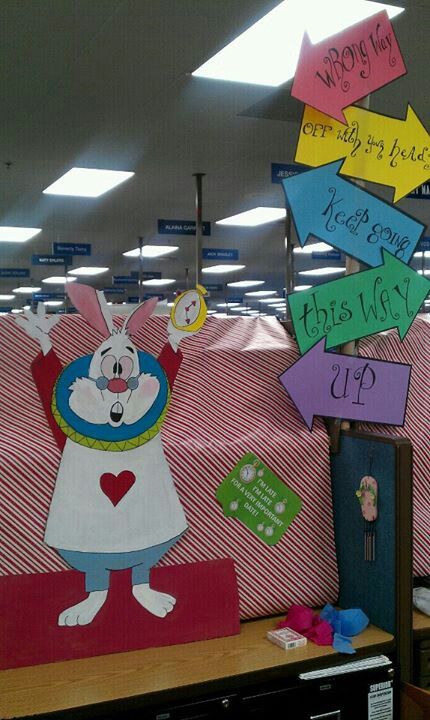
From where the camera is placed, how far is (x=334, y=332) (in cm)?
191

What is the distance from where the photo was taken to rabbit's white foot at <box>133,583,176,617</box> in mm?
1729

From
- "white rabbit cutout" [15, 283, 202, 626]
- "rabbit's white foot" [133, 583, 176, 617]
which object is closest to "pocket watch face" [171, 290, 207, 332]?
"white rabbit cutout" [15, 283, 202, 626]

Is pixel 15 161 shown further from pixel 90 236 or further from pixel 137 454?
pixel 137 454

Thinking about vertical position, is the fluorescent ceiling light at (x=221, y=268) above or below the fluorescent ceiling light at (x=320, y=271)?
above

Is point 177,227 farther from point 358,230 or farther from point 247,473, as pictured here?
point 247,473

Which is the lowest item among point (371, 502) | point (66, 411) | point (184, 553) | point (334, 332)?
point (184, 553)

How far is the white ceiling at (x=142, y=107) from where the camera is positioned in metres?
3.67

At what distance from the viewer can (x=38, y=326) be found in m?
1.74

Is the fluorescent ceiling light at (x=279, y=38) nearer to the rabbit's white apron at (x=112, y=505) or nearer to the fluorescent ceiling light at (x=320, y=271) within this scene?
the rabbit's white apron at (x=112, y=505)

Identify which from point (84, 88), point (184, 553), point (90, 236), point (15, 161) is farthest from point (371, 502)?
point (90, 236)

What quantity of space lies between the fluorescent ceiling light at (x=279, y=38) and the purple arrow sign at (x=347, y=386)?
1.59 meters

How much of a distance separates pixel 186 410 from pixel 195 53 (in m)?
2.93

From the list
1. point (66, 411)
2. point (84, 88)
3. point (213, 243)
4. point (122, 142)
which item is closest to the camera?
point (66, 411)

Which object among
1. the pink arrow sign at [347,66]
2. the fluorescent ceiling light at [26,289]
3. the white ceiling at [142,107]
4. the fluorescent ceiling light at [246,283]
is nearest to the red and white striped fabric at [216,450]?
the pink arrow sign at [347,66]
